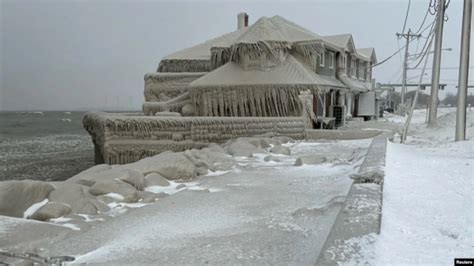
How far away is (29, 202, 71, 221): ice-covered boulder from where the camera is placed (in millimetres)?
4754

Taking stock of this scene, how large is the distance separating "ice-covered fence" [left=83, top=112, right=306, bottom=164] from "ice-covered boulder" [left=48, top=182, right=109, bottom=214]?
27.4 ft

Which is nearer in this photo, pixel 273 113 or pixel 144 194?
pixel 144 194

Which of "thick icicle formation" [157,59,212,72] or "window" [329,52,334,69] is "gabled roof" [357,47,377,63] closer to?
→ "window" [329,52,334,69]

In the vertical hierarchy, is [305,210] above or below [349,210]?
below

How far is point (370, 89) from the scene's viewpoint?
1283 inches

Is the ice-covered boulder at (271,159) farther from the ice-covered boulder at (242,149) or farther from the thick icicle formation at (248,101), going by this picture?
the thick icicle formation at (248,101)

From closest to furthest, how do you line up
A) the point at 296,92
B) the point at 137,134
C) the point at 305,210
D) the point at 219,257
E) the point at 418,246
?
the point at 418,246 < the point at 219,257 < the point at 305,210 < the point at 137,134 < the point at 296,92

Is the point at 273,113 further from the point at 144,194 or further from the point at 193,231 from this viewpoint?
the point at 193,231

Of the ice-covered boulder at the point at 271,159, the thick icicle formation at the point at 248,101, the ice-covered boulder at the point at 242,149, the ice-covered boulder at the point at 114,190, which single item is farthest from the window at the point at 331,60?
the ice-covered boulder at the point at 114,190

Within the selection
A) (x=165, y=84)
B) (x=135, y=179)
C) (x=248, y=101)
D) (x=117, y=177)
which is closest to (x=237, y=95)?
(x=248, y=101)

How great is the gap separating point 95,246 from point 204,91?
1643 centimetres

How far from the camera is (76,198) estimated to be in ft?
17.2

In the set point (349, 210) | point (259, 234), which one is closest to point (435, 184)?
point (349, 210)

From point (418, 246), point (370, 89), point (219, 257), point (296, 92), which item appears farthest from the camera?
point (370, 89)
